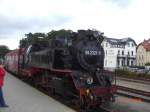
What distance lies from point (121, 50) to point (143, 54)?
741 centimetres

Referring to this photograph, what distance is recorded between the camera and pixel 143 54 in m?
119

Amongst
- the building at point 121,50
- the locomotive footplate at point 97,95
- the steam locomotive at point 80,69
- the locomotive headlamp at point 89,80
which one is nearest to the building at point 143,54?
the building at point 121,50

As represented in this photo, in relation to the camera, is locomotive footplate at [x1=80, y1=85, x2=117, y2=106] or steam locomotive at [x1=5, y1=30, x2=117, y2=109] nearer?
locomotive footplate at [x1=80, y1=85, x2=117, y2=106]

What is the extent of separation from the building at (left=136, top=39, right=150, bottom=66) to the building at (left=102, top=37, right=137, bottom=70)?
5.81 ft

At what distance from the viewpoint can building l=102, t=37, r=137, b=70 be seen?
116875 millimetres

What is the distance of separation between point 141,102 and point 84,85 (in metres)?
4.62

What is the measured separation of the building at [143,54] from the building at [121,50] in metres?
1.77

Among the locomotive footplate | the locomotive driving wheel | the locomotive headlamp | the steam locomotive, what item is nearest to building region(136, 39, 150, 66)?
the steam locomotive

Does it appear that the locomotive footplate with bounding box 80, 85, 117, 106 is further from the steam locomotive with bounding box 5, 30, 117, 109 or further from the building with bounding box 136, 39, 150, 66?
the building with bounding box 136, 39, 150, 66

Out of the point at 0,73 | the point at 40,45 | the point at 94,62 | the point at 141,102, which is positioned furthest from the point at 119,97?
the point at 0,73

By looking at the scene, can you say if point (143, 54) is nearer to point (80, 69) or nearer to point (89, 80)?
point (80, 69)

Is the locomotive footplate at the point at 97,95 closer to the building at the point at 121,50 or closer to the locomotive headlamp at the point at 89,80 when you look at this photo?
the locomotive headlamp at the point at 89,80

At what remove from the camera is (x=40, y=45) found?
75.6 ft

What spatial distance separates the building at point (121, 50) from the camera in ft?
383
